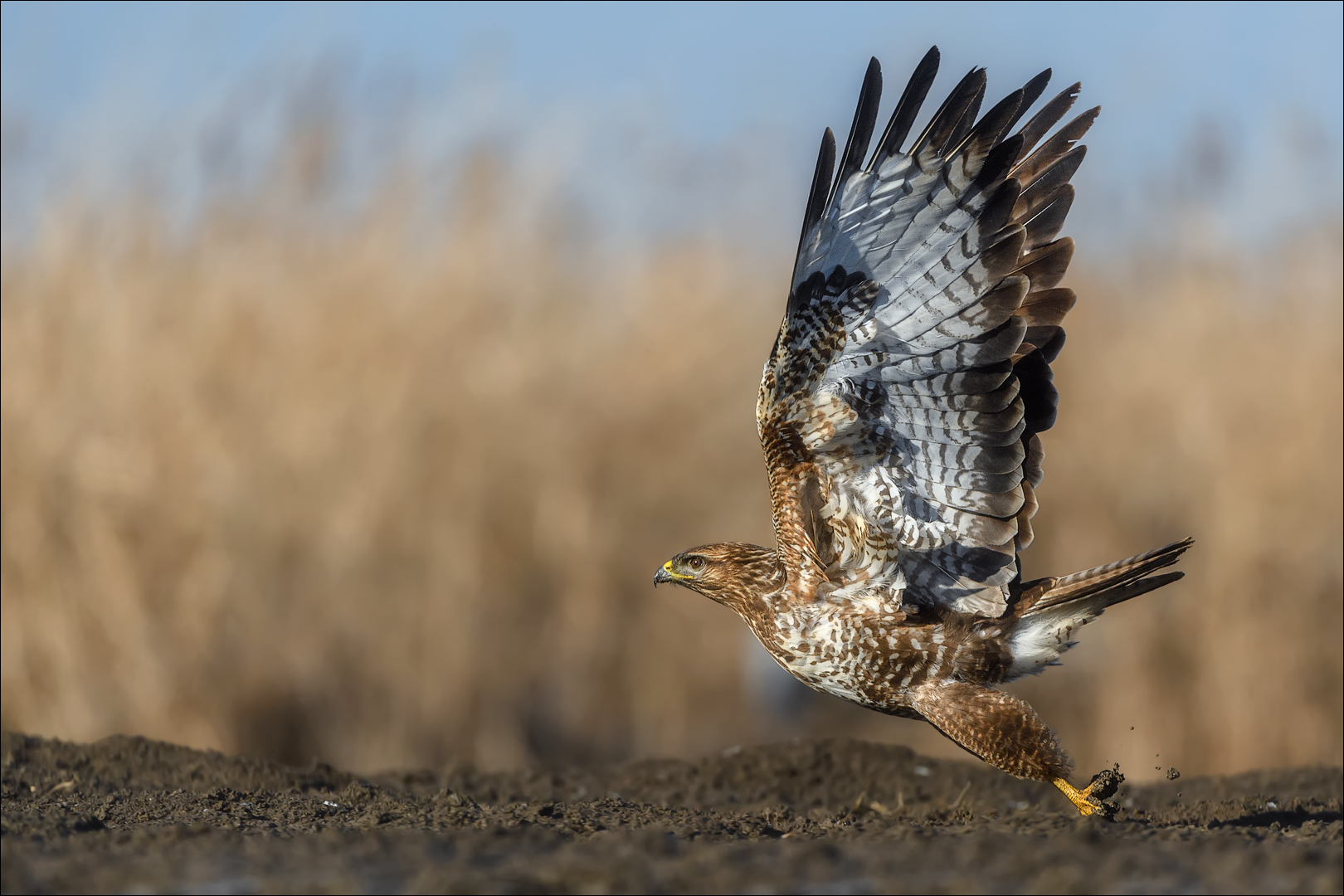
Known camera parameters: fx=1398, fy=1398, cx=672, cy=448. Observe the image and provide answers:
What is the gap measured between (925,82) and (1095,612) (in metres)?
1.72

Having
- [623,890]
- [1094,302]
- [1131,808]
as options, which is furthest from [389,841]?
[1094,302]

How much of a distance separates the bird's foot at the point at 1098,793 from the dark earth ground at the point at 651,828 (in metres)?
0.14

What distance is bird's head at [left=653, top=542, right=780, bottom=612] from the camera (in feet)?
14.8

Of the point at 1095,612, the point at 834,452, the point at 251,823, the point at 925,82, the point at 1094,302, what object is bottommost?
the point at 251,823

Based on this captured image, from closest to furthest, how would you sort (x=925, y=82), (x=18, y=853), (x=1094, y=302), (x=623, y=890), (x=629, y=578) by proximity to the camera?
(x=623, y=890)
(x=18, y=853)
(x=925, y=82)
(x=629, y=578)
(x=1094, y=302)

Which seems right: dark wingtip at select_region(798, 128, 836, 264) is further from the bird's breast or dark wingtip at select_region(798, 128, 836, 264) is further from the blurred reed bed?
the blurred reed bed

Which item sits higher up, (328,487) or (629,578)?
(328,487)

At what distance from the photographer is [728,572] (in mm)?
4609

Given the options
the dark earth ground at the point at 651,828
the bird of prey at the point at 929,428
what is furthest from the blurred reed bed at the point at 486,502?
the bird of prey at the point at 929,428

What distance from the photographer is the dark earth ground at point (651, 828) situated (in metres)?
2.50

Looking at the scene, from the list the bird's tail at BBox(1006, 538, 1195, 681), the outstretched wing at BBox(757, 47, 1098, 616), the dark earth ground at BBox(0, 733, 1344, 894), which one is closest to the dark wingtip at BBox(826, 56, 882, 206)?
the outstretched wing at BBox(757, 47, 1098, 616)

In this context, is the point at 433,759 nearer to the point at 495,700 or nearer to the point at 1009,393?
the point at 495,700

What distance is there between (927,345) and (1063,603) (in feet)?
3.23

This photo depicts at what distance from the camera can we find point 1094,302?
363 inches
